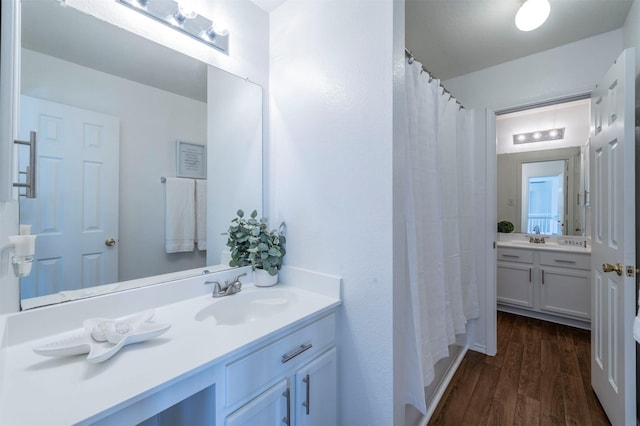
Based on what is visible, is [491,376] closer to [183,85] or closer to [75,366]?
[75,366]

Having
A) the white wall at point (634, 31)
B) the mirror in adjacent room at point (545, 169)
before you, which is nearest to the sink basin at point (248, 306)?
the white wall at point (634, 31)

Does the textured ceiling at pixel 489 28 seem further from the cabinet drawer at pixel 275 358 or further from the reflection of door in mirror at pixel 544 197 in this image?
the cabinet drawer at pixel 275 358

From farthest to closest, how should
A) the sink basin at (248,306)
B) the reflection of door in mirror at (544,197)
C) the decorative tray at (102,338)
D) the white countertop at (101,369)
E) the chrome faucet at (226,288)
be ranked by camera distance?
the reflection of door in mirror at (544,197)
the chrome faucet at (226,288)
the sink basin at (248,306)
the decorative tray at (102,338)
the white countertop at (101,369)

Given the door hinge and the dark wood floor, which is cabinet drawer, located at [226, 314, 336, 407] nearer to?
the dark wood floor

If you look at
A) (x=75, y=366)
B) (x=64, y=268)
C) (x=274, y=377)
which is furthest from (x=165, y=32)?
(x=274, y=377)

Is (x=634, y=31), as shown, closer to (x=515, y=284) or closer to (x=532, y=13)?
(x=532, y=13)

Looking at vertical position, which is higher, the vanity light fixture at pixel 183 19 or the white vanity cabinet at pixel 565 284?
the vanity light fixture at pixel 183 19

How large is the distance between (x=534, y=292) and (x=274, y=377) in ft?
10.3

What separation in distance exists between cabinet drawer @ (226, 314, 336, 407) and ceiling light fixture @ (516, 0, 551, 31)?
1.93m

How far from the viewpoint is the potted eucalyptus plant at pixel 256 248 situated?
146 centimetres

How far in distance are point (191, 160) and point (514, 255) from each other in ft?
10.9

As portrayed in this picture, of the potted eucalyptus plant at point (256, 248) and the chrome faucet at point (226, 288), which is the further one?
the potted eucalyptus plant at point (256, 248)

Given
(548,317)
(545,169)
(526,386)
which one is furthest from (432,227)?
(545,169)

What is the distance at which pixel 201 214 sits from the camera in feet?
4.66
